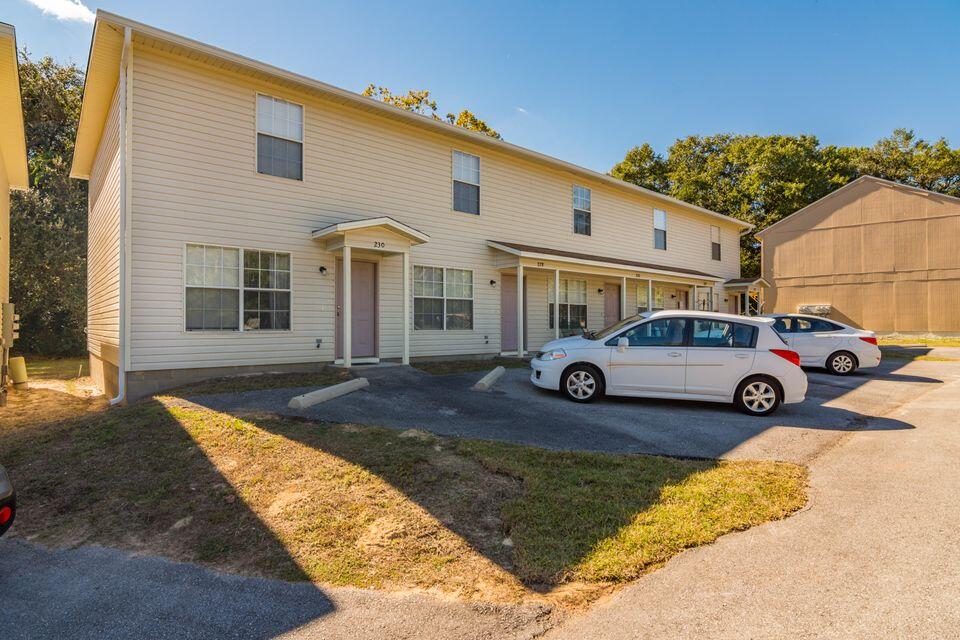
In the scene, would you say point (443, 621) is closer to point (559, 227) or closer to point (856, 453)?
point (856, 453)

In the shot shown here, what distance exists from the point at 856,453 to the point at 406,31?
42.6 feet

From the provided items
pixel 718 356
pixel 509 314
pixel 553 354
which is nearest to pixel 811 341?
pixel 718 356

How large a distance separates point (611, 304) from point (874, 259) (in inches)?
630

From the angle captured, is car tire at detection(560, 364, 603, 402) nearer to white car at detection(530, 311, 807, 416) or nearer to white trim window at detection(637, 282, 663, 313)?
white car at detection(530, 311, 807, 416)

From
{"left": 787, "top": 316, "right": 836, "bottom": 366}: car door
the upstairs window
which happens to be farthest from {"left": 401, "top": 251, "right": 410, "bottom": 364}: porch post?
the upstairs window

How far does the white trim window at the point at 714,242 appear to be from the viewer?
22094 mm

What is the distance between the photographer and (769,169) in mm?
33938

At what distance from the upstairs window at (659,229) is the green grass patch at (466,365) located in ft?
30.8

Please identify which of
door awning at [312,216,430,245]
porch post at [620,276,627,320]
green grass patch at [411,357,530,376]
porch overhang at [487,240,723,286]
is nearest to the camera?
door awning at [312,216,430,245]

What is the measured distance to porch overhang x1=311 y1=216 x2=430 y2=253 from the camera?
970 centimetres

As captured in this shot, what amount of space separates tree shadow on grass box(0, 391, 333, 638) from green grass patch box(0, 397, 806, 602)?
2 centimetres

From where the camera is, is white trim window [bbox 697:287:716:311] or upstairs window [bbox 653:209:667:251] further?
white trim window [bbox 697:287:716:311]

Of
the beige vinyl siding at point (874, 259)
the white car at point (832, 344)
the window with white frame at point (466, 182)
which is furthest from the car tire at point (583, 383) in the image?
the beige vinyl siding at point (874, 259)

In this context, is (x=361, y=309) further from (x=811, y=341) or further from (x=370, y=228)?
(x=811, y=341)
